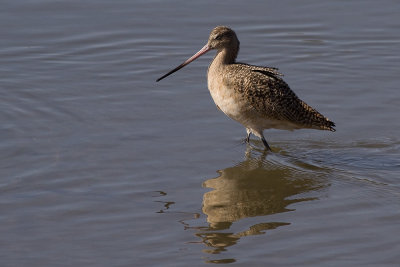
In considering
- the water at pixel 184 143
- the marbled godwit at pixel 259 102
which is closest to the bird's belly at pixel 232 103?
the marbled godwit at pixel 259 102

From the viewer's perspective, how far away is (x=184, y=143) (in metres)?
7.78

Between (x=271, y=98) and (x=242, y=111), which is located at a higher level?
(x=271, y=98)

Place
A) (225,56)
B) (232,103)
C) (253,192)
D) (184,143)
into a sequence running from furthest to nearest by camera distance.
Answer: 1. (225,56)
2. (184,143)
3. (232,103)
4. (253,192)

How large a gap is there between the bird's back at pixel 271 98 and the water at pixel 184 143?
1.01 feet

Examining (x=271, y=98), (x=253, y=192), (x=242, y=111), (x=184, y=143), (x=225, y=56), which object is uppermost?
(x=225, y=56)

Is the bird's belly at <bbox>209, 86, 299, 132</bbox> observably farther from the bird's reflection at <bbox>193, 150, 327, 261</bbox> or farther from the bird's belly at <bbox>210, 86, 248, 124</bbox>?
the bird's reflection at <bbox>193, 150, 327, 261</bbox>

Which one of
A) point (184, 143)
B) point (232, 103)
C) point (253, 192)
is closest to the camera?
point (253, 192)

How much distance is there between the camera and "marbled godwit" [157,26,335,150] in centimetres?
762

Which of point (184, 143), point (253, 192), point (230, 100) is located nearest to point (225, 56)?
point (230, 100)

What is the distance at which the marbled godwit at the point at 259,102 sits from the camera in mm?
7617

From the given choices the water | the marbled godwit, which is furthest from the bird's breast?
the water

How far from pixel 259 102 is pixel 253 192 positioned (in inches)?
38.5

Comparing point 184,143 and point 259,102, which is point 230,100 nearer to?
point 259,102

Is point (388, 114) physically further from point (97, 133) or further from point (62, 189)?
point (62, 189)
